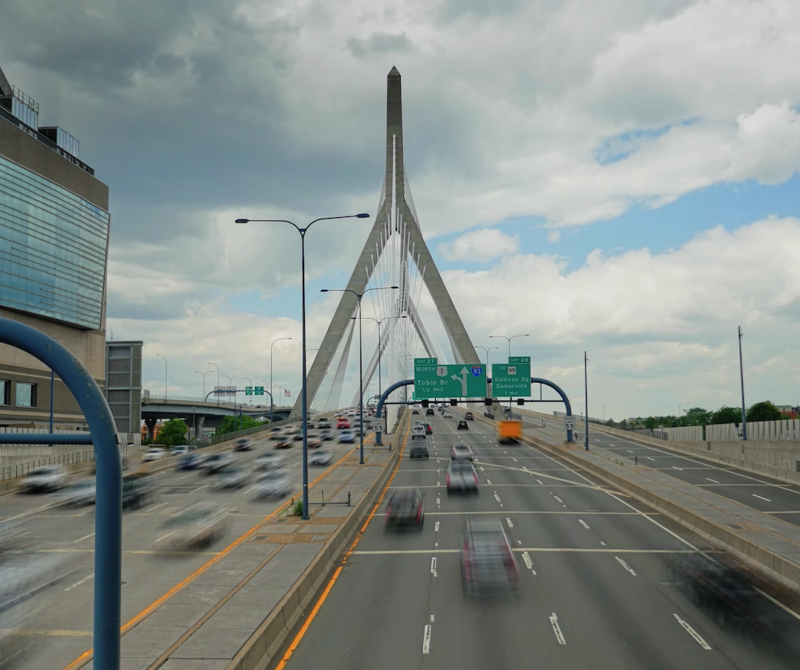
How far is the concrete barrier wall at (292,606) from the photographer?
1398 cm

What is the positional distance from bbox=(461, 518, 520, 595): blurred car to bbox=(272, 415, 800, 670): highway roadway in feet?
1.60

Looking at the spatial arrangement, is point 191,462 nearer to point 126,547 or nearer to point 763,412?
point 126,547

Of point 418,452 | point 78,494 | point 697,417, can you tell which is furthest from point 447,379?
point 697,417

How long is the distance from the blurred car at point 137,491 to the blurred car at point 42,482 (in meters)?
3.95

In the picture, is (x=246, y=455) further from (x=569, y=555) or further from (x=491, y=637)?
(x=491, y=637)

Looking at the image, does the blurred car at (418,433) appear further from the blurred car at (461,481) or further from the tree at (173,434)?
the tree at (173,434)

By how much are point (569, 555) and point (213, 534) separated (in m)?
13.2

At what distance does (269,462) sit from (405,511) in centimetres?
2686

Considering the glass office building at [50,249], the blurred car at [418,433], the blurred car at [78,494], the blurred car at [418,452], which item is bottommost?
the blurred car at [78,494]

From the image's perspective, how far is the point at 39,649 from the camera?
50.3 feet

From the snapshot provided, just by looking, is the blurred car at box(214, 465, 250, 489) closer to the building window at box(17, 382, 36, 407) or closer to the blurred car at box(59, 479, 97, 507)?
the blurred car at box(59, 479, 97, 507)

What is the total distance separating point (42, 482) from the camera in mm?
45656

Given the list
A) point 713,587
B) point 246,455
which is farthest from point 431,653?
point 246,455

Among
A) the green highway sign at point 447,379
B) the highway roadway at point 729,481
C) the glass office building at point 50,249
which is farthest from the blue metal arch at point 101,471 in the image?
the glass office building at point 50,249
